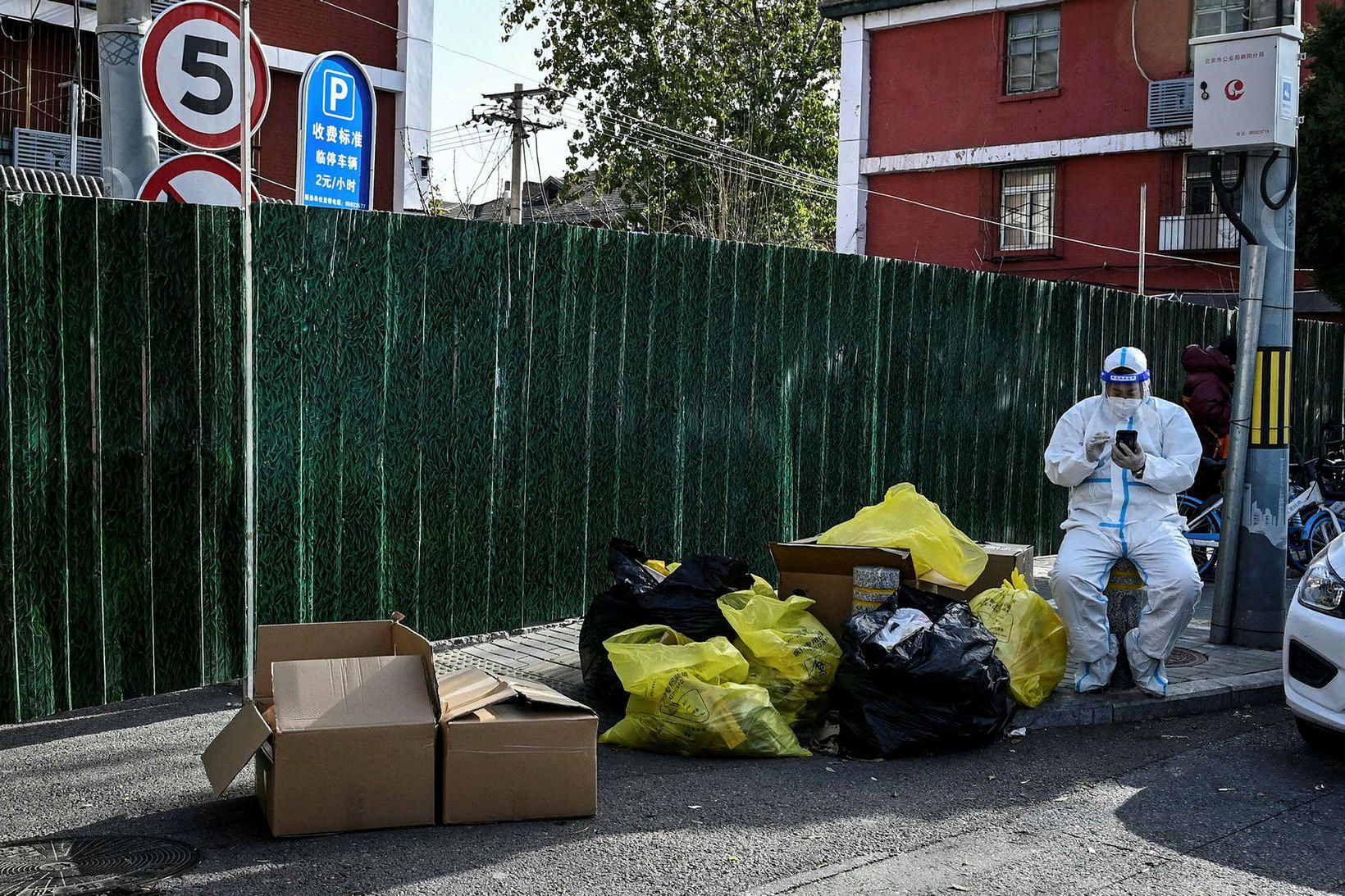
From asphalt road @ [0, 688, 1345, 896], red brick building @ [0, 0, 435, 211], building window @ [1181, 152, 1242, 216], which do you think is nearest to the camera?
asphalt road @ [0, 688, 1345, 896]

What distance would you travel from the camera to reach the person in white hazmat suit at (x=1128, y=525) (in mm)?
6586

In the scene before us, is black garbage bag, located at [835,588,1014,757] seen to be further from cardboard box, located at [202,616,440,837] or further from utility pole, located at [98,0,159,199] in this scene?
utility pole, located at [98,0,159,199]

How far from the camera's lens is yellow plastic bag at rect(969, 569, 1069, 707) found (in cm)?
646

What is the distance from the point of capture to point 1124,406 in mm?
6805

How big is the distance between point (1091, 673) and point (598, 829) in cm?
319

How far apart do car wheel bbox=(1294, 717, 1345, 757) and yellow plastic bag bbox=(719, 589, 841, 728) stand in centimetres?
210

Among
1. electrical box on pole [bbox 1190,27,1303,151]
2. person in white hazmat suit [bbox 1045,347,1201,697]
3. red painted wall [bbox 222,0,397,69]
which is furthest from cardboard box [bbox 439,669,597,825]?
red painted wall [bbox 222,0,397,69]

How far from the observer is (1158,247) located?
25938 millimetres

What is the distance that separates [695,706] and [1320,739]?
2.86 m

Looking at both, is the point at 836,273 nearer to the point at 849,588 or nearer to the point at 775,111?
the point at 849,588

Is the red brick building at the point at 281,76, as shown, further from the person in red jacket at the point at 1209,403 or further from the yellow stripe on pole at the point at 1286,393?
the yellow stripe on pole at the point at 1286,393

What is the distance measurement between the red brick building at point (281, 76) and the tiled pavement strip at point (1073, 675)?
9437 mm

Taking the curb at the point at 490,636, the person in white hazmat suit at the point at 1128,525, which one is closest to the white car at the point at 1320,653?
the person in white hazmat suit at the point at 1128,525

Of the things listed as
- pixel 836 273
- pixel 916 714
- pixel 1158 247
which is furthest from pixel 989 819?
pixel 1158 247
